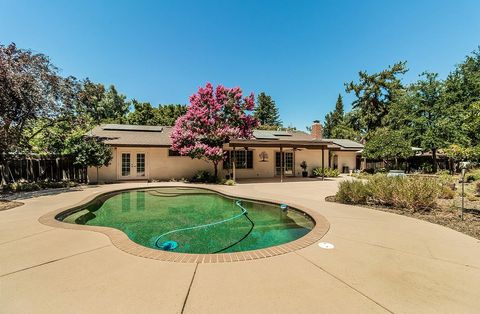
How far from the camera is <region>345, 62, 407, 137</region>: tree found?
101ft

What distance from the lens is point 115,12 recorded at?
9.72m

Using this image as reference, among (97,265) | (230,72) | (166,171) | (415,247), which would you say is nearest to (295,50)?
(230,72)

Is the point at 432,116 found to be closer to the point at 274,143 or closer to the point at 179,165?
the point at 274,143

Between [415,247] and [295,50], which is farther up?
[295,50]

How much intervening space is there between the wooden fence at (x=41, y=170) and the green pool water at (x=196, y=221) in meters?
5.66

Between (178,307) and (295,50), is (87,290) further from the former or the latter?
(295,50)

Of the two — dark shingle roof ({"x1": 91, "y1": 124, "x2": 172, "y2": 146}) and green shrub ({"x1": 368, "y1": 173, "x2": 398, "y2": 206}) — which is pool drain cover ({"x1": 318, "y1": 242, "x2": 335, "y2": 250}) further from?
dark shingle roof ({"x1": 91, "y1": 124, "x2": 172, "y2": 146})

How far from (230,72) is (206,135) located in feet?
33.3

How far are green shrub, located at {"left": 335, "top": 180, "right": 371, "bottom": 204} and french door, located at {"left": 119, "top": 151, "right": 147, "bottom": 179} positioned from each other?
12405 mm

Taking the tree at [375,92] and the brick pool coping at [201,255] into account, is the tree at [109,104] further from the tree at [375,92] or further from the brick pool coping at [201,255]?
the tree at [375,92]

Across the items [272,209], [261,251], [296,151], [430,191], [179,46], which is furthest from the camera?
[296,151]

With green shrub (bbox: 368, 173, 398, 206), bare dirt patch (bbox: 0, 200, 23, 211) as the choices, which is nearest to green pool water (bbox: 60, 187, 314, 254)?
bare dirt patch (bbox: 0, 200, 23, 211)

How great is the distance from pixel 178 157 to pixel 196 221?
10.0m

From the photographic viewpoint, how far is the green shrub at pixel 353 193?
7.55m
